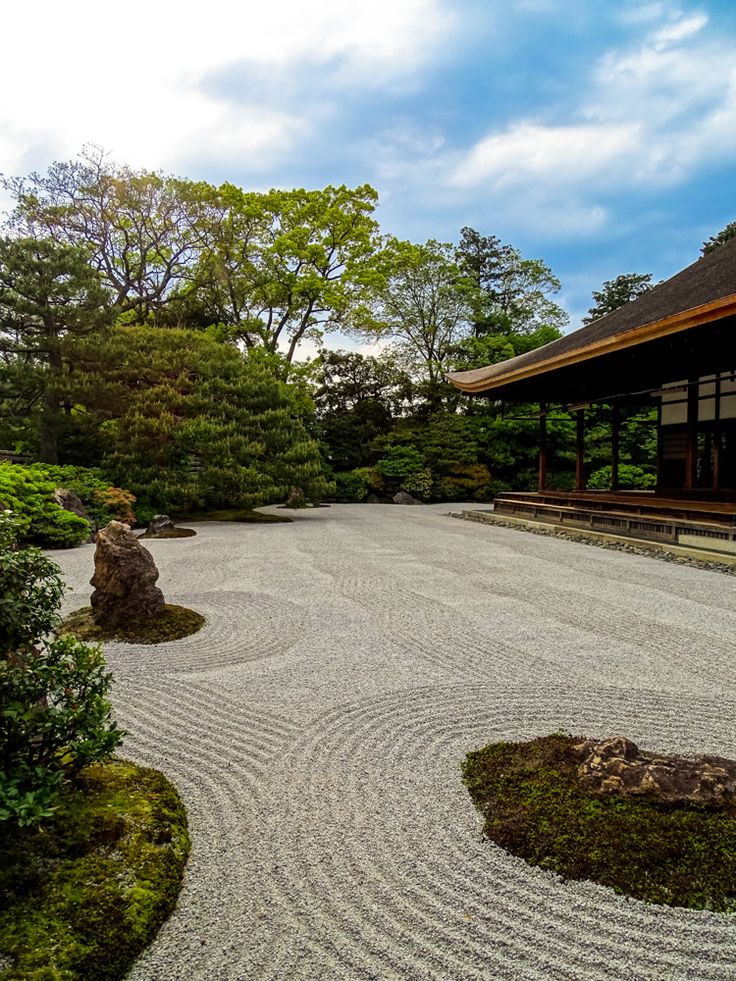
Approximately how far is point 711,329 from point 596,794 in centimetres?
698

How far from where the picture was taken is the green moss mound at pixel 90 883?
145 cm

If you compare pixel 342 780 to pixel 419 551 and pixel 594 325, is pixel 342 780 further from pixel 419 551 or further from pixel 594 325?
pixel 594 325

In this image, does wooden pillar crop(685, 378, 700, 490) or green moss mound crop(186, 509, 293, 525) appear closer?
wooden pillar crop(685, 378, 700, 490)

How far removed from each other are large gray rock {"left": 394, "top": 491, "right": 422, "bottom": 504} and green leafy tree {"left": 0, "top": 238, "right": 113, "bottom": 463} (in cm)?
1016

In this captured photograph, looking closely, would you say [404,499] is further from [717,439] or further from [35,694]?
[35,694]

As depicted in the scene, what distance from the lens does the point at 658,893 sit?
→ 173 cm

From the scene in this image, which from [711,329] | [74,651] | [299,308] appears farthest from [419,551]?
[299,308]

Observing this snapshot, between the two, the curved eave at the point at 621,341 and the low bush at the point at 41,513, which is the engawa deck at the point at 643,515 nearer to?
the curved eave at the point at 621,341

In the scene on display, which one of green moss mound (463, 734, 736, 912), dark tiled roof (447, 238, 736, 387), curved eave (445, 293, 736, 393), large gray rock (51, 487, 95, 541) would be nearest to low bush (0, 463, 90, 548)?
large gray rock (51, 487, 95, 541)

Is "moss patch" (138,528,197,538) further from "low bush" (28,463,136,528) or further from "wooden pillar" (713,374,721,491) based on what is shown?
"wooden pillar" (713,374,721,491)

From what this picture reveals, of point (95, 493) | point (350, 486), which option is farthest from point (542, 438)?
point (95, 493)

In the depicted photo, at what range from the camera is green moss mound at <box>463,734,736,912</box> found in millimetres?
1762

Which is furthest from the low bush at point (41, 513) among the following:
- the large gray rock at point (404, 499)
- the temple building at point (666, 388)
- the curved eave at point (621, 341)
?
the large gray rock at point (404, 499)

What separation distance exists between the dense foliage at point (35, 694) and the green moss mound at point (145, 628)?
2.45 meters
